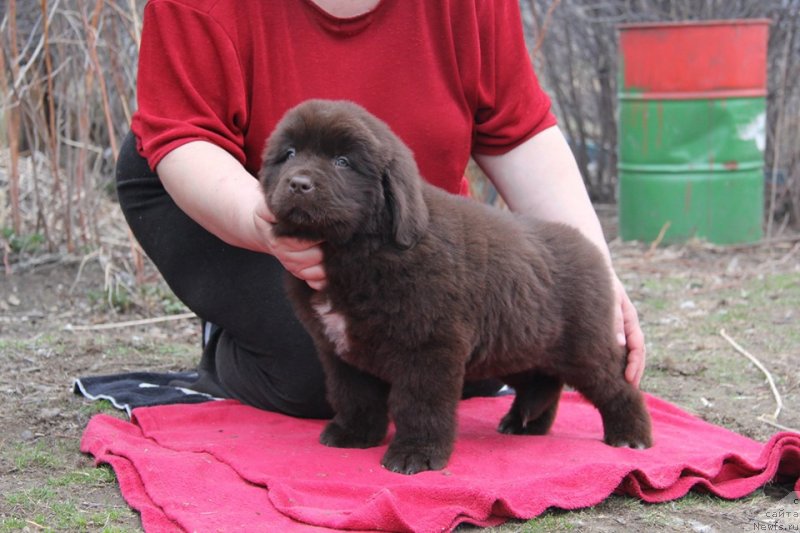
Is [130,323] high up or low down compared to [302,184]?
down

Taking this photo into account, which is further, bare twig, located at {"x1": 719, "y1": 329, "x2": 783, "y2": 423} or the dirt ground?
bare twig, located at {"x1": 719, "y1": 329, "x2": 783, "y2": 423}

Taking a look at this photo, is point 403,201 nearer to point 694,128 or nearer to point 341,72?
point 341,72

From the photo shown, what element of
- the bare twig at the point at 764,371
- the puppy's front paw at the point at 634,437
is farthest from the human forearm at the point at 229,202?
the bare twig at the point at 764,371

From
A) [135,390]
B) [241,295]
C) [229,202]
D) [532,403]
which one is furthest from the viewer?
[135,390]

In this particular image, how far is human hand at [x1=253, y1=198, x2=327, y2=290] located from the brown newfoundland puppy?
0.03m

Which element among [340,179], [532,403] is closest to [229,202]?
[340,179]

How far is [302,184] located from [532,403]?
1.11 meters

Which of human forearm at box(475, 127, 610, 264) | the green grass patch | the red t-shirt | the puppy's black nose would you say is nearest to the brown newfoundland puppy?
the puppy's black nose

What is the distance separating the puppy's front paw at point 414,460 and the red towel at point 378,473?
0.11 ft

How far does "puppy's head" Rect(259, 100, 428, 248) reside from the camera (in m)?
2.42

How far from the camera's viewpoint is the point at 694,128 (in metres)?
7.40

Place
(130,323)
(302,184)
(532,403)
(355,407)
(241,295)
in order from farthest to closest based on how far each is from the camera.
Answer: (130,323) < (241,295) < (532,403) < (355,407) < (302,184)

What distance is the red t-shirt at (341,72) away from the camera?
314 centimetres

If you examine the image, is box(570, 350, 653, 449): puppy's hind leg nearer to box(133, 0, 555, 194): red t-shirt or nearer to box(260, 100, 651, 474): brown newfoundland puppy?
box(260, 100, 651, 474): brown newfoundland puppy
